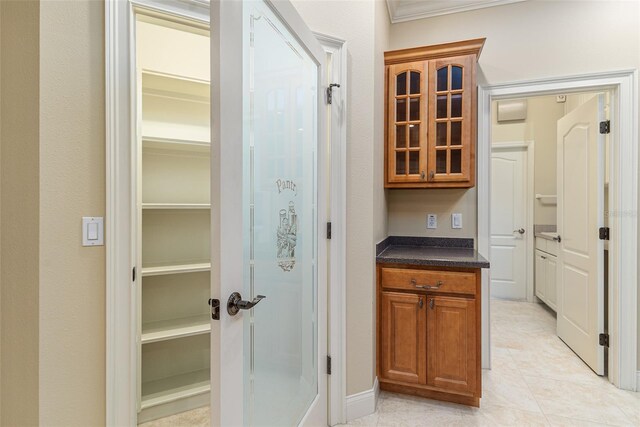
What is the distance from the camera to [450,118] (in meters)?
2.38

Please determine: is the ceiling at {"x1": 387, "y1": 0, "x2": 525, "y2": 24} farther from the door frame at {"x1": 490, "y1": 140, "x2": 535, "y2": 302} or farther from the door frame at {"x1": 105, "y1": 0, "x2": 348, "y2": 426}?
the door frame at {"x1": 490, "y1": 140, "x2": 535, "y2": 302}

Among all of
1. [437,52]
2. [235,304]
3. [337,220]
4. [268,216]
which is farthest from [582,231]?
[235,304]

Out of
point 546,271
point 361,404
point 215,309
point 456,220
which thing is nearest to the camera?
point 215,309

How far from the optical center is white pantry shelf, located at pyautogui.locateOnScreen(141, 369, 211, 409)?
6.70ft

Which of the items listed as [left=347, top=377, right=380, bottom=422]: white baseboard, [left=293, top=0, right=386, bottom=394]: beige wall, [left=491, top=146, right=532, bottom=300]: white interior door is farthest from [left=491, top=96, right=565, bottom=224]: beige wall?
[left=347, top=377, right=380, bottom=422]: white baseboard

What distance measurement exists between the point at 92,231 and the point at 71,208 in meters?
0.11

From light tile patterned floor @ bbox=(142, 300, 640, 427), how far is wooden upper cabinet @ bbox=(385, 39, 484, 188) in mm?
1478

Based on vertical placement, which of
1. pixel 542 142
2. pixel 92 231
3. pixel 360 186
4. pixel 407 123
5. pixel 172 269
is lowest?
pixel 172 269

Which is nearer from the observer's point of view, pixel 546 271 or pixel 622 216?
pixel 622 216

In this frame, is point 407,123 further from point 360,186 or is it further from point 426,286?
point 426,286

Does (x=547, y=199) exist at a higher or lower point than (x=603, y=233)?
higher

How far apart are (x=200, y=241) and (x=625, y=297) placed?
120 inches

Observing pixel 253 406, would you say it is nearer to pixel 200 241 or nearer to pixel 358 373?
pixel 358 373

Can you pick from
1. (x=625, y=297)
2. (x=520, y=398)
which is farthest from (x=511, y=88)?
(x=520, y=398)
